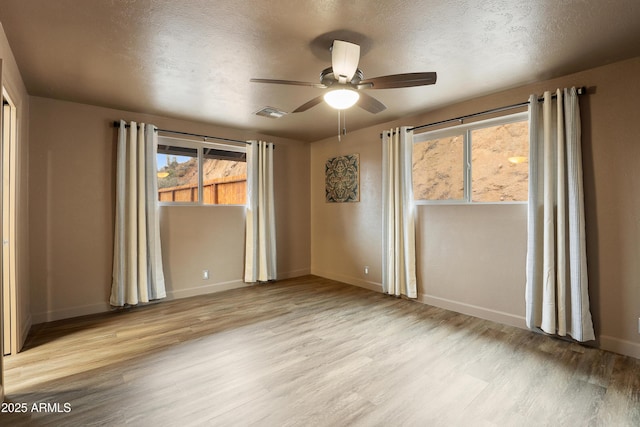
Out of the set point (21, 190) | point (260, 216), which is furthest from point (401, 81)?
point (21, 190)

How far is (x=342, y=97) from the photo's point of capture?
2.28 metres

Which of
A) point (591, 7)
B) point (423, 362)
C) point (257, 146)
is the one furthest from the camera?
point (257, 146)

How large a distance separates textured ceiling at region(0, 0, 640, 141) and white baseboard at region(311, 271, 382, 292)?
2655 millimetres

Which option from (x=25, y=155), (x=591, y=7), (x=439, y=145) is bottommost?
(x=25, y=155)

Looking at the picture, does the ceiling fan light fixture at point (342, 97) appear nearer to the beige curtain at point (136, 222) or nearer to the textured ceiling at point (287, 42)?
the textured ceiling at point (287, 42)

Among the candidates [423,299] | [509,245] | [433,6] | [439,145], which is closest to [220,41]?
[433,6]

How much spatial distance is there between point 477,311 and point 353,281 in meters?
1.89

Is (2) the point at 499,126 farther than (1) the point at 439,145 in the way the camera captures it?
No

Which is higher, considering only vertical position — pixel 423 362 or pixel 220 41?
pixel 220 41

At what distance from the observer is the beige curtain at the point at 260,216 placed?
4.66 m

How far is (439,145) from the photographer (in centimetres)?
382

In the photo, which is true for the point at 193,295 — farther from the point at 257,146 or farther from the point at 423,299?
the point at 423,299

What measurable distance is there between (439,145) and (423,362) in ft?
8.53

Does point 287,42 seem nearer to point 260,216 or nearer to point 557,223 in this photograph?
point 557,223
